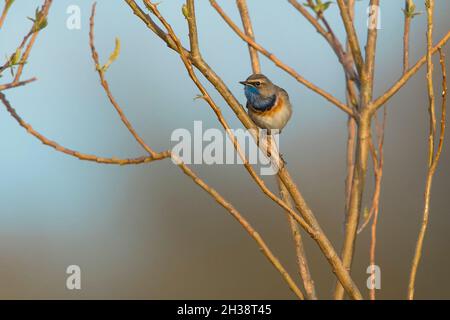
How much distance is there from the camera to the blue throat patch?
14.0 feet

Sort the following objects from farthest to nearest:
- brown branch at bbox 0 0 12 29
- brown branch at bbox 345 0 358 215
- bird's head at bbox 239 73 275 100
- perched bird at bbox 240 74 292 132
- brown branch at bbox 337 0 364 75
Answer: perched bird at bbox 240 74 292 132 < bird's head at bbox 239 73 275 100 < brown branch at bbox 345 0 358 215 < brown branch at bbox 337 0 364 75 < brown branch at bbox 0 0 12 29

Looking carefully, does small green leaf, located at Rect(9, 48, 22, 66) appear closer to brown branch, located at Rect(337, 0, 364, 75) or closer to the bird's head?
brown branch, located at Rect(337, 0, 364, 75)

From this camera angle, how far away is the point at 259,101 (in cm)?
430

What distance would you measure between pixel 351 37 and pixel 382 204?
16.3 feet

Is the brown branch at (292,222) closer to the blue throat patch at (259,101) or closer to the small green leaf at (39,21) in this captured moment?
the small green leaf at (39,21)

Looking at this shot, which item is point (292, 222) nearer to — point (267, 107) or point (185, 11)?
point (185, 11)

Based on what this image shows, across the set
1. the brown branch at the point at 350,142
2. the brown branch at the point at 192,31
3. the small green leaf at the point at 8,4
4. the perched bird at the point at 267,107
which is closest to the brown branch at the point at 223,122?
the brown branch at the point at 192,31

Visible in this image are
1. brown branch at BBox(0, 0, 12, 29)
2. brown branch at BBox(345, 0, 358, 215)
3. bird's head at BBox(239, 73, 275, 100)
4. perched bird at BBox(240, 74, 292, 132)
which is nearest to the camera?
brown branch at BBox(0, 0, 12, 29)

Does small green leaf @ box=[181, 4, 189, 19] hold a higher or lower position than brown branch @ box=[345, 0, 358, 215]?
higher

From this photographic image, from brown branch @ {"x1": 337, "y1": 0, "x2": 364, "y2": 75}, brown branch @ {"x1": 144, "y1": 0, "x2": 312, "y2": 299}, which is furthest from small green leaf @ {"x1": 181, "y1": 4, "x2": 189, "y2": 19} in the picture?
brown branch @ {"x1": 337, "y1": 0, "x2": 364, "y2": 75}

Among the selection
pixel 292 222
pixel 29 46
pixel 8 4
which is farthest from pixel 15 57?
pixel 292 222

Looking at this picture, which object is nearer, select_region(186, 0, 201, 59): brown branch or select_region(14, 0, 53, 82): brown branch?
select_region(14, 0, 53, 82): brown branch

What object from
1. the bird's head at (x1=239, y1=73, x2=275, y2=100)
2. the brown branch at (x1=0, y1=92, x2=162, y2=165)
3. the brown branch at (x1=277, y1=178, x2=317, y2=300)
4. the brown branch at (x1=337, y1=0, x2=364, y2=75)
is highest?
the bird's head at (x1=239, y1=73, x2=275, y2=100)

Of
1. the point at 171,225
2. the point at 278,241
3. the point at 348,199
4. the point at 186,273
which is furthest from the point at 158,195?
the point at 348,199
